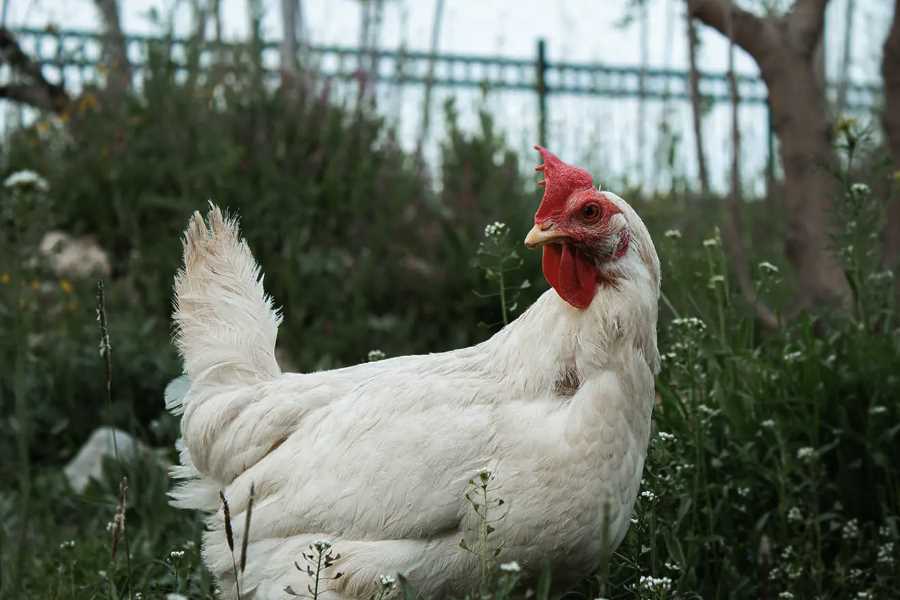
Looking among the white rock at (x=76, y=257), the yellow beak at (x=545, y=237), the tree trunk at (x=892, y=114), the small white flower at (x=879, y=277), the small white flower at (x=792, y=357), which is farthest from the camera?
the white rock at (x=76, y=257)

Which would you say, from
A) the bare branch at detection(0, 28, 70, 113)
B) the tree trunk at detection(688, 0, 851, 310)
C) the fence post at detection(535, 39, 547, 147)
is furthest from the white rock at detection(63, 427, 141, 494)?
the fence post at detection(535, 39, 547, 147)

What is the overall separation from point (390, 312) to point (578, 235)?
4817 mm

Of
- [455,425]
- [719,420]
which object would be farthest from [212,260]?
[719,420]

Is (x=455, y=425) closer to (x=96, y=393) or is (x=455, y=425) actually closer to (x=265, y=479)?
(x=265, y=479)

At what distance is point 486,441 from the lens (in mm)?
2729

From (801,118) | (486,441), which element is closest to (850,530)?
(486,441)

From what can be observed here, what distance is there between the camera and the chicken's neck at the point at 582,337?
2752mm

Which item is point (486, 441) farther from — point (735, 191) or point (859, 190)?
point (735, 191)

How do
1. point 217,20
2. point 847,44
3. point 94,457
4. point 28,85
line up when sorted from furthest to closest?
1. point 847,44
2. point 28,85
3. point 217,20
4. point 94,457

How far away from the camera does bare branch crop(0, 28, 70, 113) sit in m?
8.48

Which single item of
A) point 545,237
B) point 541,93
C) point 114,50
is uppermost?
point 114,50

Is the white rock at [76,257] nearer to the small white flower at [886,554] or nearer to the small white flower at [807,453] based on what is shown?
the small white flower at [807,453]

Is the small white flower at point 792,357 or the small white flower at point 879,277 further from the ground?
the small white flower at point 879,277

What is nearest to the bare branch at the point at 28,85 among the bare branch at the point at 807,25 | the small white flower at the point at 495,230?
the bare branch at the point at 807,25
